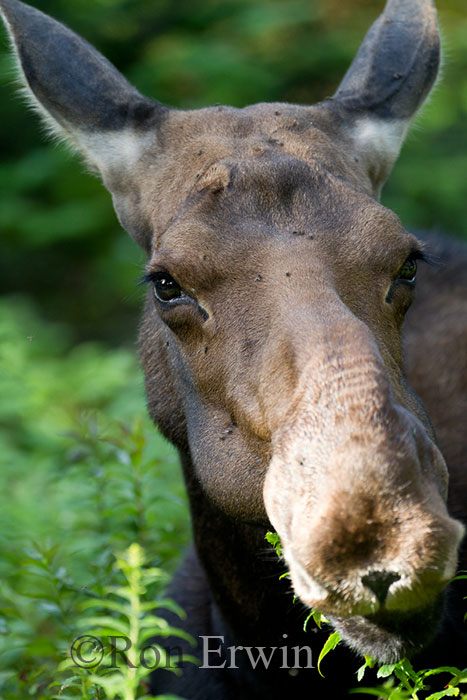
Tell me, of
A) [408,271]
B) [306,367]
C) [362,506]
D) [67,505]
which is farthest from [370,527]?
[67,505]

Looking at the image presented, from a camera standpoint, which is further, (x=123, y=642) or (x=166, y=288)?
(x=123, y=642)

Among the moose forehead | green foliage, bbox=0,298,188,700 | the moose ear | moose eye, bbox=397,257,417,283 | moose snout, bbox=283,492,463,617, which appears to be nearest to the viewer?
moose snout, bbox=283,492,463,617

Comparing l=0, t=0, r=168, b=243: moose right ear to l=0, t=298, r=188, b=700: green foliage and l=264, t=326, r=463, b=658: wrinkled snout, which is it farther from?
l=264, t=326, r=463, b=658: wrinkled snout

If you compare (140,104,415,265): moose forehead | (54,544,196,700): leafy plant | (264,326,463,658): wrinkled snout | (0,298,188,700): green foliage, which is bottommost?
(0,298,188,700): green foliage

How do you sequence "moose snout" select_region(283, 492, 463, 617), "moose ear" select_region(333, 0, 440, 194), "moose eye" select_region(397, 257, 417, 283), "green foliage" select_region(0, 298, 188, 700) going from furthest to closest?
"moose ear" select_region(333, 0, 440, 194), "green foliage" select_region(0, 298, 188, 700), "moose eye" select_region(397, 257, 417, 283), "moose snout" select_region(283, 492, 463, 617)

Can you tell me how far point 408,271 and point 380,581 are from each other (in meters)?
1.79

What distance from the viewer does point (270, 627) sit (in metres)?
5.20

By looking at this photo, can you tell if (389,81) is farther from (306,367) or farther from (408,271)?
(306,367)

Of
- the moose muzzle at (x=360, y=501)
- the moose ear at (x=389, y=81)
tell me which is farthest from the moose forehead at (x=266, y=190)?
the moose muzzle at (x=360, y=501)

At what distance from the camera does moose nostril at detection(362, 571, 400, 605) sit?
3.37 m

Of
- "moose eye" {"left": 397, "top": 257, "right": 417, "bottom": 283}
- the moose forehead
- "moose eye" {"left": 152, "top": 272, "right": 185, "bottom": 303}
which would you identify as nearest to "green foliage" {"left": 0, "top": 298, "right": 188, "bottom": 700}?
"moose eye" {"left": 152, "top": 272, "right": 185, "bottom": 303}

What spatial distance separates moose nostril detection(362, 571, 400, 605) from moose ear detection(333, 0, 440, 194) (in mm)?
3035

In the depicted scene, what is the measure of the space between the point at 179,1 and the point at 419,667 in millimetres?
11665

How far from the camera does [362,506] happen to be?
3.32 metres
